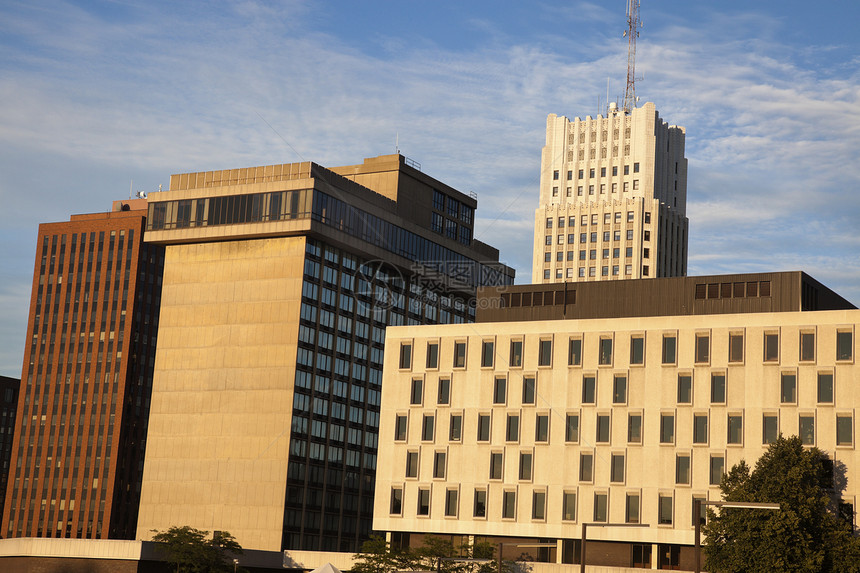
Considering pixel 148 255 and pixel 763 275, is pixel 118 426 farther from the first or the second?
pixel 763 275

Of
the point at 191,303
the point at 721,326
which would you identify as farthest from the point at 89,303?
the point at 721,326

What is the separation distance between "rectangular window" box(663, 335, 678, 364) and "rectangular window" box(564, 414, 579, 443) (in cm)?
904

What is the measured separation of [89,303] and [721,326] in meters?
127

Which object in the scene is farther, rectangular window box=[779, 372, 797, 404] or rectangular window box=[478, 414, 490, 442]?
rectangular window box=[478, 414, 490, 442]

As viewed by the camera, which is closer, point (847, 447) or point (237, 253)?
point (847, 447)

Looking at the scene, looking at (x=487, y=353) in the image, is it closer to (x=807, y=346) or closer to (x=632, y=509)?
(x=632, y=509)

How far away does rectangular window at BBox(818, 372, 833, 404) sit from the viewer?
296 ft

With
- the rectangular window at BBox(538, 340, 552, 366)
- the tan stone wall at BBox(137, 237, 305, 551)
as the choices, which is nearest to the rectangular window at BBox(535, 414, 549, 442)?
the rectangular window at BBox(538, 340, 552, 366)

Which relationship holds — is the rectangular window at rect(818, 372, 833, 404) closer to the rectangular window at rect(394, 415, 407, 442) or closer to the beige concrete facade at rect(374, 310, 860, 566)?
the beige concrete facade at rect(374, 310, 860, 566)

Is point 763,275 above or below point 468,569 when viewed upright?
above

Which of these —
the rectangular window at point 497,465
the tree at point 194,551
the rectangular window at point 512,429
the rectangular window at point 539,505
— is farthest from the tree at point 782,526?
the tree at point 194,551

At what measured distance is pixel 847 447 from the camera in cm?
8806

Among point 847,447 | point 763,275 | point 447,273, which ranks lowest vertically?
point 847,447

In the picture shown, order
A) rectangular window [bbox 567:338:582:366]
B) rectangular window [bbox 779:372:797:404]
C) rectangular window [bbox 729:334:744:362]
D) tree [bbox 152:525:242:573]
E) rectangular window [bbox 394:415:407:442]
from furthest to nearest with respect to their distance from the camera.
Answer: tree [bbox 152:525:242:573] → rectangular window [bbox 394:415:407:442] → rectangular window [bbox 567:338:582:366] → rectangular window [bbox 729:334:744:362] → rectangular window [bbox 779:372:797:404]
